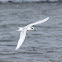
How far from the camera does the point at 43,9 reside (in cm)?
4041

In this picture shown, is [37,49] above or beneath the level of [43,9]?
beneath

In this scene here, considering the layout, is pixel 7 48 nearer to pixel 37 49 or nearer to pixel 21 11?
pixel 37 49

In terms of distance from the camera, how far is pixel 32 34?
2708 centimetres

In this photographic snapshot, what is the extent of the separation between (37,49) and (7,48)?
175cm

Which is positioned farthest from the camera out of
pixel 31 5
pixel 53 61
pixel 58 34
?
pixel 31 5

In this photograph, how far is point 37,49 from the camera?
2173 cm

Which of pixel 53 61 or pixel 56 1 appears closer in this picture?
pixel 53 61

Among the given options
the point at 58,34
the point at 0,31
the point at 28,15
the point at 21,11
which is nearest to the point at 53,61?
the point at 58,34

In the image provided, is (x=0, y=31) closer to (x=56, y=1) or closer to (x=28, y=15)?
(x=28, y=15)

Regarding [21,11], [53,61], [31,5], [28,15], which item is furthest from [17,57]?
[31,5]

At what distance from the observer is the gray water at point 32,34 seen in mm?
20391

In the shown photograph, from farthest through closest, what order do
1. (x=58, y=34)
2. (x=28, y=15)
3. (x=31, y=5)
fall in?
(x=31, y=5), (x=28, y=15), (x=58, y=34)

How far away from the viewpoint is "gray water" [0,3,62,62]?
2039cm

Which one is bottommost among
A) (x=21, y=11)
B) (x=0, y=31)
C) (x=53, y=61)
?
(x=53, y=61)
